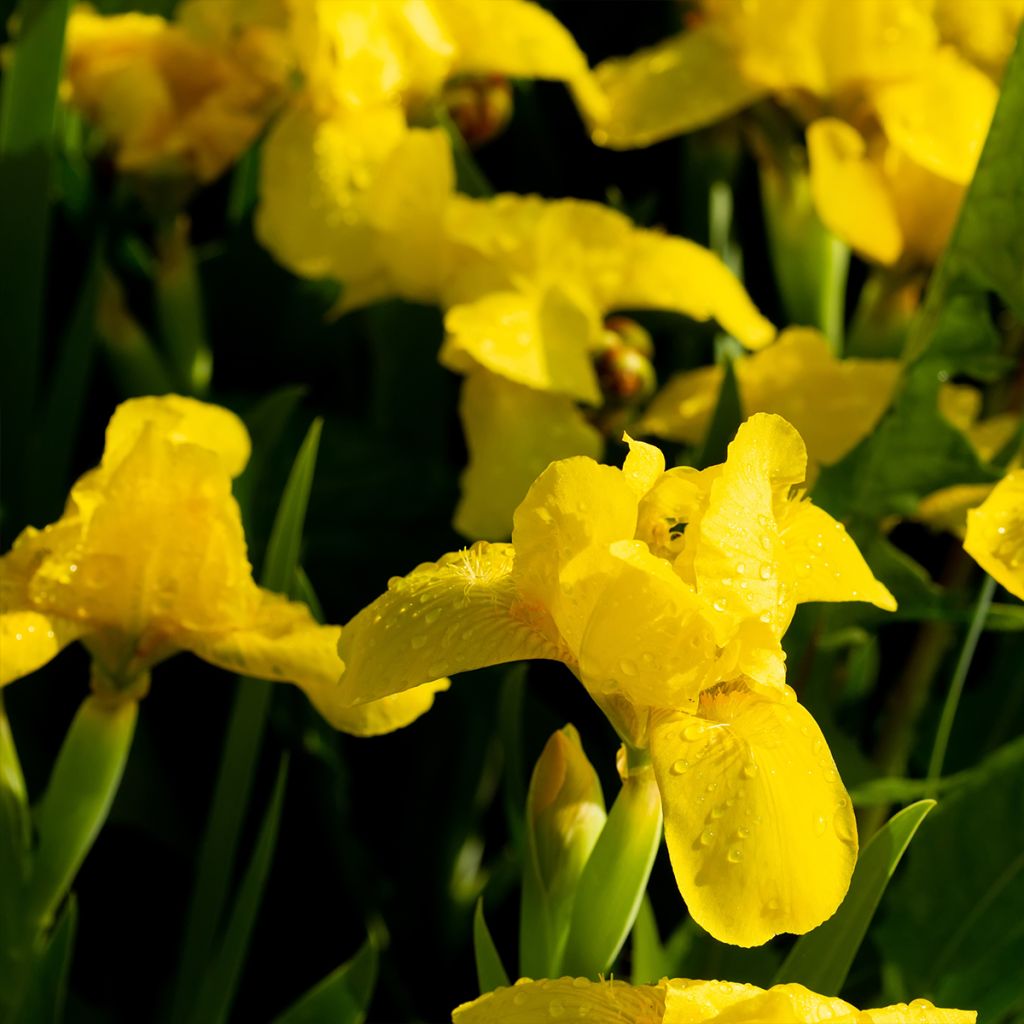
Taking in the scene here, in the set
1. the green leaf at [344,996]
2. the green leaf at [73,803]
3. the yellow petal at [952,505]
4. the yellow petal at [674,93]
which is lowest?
the green leaf at [344,996]

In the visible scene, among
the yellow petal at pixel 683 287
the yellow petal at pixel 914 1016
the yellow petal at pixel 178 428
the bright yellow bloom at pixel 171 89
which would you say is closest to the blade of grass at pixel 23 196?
the bright yellow bloom at pixel 171 89

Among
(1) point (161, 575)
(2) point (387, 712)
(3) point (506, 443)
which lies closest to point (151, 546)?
(1) point (161, 575)

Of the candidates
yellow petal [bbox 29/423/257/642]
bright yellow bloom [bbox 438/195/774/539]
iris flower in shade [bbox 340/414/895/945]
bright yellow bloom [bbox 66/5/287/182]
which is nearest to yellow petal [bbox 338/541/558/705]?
iris flower in shade [bbox 340/414/895/945]

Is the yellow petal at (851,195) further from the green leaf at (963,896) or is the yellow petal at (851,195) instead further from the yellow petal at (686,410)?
the green leaf at (963,896)

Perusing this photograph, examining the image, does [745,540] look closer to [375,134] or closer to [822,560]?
[822,560]

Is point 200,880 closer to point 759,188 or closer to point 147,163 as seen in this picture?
point 147,163

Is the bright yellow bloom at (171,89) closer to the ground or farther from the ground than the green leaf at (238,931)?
farther from the ground

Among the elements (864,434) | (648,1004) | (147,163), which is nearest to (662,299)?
(864,434)
